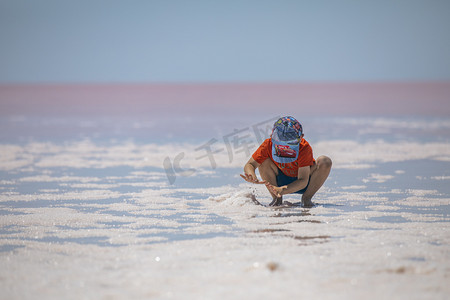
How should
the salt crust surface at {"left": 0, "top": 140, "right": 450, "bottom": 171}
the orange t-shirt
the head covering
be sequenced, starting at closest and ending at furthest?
the head covering
the orange t-shirt
the salt crust surface at {"left": 0, "top": 140, "right": 450, "bottom": 171}

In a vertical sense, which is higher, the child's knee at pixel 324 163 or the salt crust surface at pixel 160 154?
the salt crust surface at pixel 160 154

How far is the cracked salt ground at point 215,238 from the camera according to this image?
3.47m

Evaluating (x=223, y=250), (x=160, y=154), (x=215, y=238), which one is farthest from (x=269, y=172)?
(x=160, y=154)

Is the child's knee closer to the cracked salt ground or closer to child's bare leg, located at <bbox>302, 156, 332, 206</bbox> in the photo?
child's bare leg, located at <bbox>302, 156, 332, 206</bbox>

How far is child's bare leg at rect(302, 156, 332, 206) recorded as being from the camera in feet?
19.6

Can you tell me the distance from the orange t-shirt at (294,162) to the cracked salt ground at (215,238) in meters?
0.41

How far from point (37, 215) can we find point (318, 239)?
276cm

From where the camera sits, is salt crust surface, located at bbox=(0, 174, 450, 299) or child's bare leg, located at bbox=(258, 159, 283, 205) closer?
salt crust surface, located at bbox=(0, 174, 450, 299)

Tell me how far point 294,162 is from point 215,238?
61.1 inches

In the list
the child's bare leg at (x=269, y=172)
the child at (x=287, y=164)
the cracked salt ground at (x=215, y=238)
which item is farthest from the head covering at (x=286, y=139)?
the cracked salt ground at (x=215, y=238)

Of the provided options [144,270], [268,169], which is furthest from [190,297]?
[268,169]

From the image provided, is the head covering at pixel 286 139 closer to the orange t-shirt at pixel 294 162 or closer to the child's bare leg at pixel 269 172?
the orange t-shirt at pixel 294 162

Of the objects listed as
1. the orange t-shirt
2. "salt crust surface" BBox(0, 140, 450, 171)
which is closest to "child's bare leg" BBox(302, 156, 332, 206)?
the orange t-shirt

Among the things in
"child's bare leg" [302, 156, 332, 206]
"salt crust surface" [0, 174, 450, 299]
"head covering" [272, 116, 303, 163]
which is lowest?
"salt crust surface" [0, 174, 450, 299]
